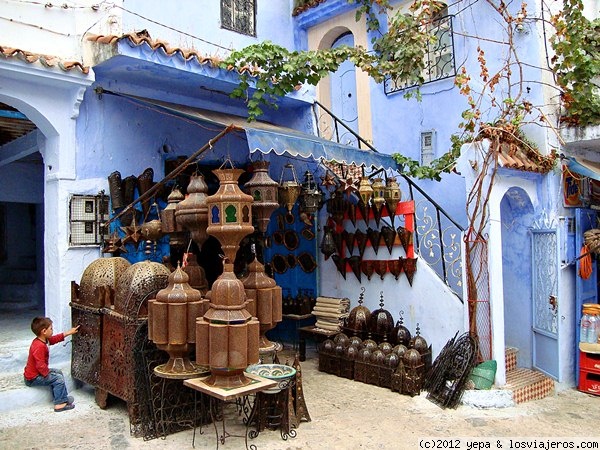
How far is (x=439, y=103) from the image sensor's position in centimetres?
936

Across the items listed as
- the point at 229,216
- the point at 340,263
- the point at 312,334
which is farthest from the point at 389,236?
the point at 229,216

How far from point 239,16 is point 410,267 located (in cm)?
511

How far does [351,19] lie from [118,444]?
865 centimetres

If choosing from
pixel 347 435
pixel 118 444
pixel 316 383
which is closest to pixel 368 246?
pixel 316 383

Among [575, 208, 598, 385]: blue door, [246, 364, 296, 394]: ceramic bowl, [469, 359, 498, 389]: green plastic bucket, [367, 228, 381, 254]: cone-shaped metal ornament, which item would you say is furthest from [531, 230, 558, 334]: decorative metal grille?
[246, 364, 296, 394]: ceramic bowl

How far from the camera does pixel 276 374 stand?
5.41 meters

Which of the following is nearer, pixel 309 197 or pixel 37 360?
pixel 37 360

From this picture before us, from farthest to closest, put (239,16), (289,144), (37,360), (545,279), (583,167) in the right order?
(239,16) → (545,279) → (583,167) → (289,144) → (37,360)

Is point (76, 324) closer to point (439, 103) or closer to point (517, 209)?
point (517, 209)

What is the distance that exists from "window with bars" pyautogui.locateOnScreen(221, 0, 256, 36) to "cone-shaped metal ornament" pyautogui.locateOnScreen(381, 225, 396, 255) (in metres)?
4.20

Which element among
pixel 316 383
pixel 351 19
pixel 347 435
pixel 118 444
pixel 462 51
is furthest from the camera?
pixel 351 19

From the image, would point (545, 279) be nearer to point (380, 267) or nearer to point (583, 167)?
point (583, 167)

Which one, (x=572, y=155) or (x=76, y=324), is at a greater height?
(x=572, y=155)

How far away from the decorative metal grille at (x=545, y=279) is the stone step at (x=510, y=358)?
0.51 metres
